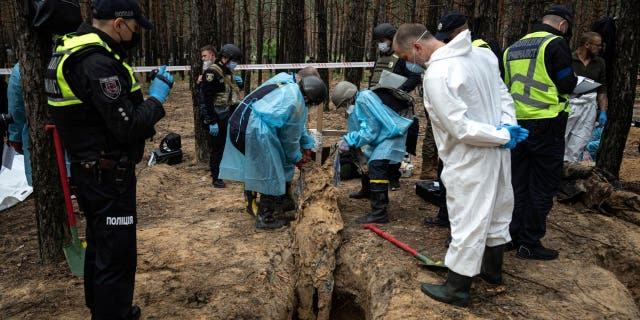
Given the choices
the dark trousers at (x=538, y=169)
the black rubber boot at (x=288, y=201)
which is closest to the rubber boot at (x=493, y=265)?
the dark trousers at (x=538, y=169)

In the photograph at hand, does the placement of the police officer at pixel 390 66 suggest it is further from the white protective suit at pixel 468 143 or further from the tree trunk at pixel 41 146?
the tree trunk at pixel 41 146

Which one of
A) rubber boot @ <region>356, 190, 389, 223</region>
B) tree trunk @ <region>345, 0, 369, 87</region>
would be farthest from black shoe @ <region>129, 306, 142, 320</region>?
tree trunk @ <region>345, 0, 369, 87</region>

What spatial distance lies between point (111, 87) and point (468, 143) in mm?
2195

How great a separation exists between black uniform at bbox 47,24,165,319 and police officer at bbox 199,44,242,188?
3.20 m

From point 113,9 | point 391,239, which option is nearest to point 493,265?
point 391,239

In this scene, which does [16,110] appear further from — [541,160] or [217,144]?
[541,160]

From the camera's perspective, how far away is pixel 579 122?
6.18 m

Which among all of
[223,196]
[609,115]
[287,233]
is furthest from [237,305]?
[609,115]

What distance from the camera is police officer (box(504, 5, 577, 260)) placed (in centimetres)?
379

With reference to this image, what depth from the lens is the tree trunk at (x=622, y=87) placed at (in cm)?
507

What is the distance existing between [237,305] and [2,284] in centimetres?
191

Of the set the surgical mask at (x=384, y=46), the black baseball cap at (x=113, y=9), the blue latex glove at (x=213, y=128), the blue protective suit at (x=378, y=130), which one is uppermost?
the surgical mask at (x=384, y=46)

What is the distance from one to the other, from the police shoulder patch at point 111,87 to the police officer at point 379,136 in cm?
256

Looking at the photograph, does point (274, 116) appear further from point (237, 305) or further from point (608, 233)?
point (608, 233)
